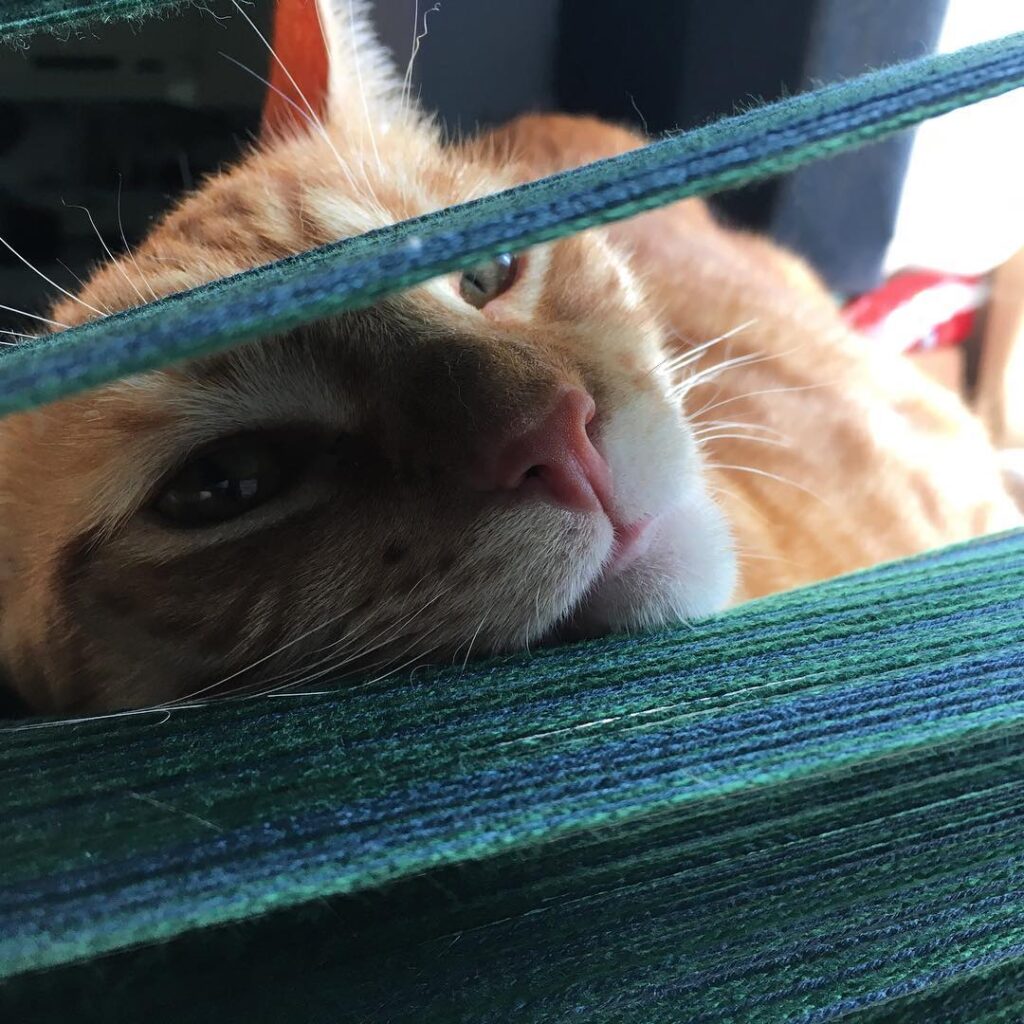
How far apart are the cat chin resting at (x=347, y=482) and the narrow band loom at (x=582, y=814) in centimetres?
10

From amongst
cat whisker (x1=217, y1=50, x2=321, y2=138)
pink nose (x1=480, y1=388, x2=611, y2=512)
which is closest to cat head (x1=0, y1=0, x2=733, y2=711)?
pink nose (x1=480, y1=388, x2=611, y2=512)

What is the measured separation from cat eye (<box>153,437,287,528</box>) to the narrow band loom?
0.23 metres

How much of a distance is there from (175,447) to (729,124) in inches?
21.7

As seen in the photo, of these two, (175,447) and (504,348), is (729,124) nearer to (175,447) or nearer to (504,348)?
(504,348)

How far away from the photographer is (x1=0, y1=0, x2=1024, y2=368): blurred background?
4.66 ft

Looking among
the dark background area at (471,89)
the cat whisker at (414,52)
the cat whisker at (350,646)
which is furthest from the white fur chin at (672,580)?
the cat whisker at (414,52)

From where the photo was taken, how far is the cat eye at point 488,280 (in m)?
1.02

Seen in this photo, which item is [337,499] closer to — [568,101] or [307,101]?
[307,101]

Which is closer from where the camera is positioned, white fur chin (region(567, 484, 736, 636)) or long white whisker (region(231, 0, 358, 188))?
white fur chin (region(567, 484, 736, 636))

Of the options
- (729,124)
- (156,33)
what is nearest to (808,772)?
(729,124)

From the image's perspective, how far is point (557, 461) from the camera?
2.29ft

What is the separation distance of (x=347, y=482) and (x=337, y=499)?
2 centimetres

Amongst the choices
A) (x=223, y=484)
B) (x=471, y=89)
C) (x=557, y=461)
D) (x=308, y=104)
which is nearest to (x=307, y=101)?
(x=308, y=104)

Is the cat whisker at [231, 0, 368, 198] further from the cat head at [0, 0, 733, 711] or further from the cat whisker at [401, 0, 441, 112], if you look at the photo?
the cat whisker at [401, 0, 441, 112]
